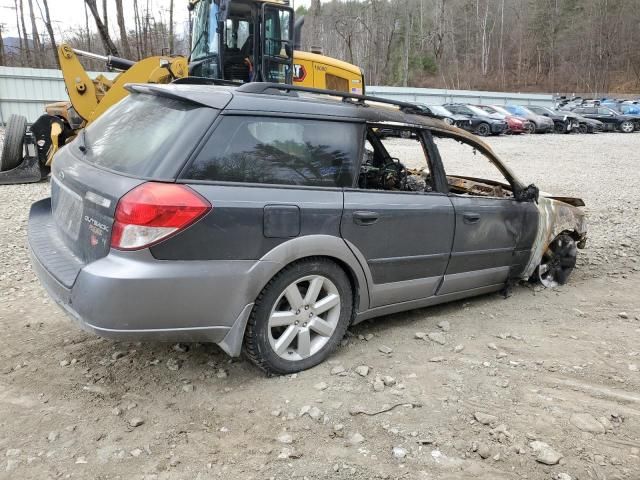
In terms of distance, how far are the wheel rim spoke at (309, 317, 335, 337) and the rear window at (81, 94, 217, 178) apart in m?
1.25

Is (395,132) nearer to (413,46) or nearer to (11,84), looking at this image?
(11,84)

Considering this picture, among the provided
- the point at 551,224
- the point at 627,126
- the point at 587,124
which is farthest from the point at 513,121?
the point at 551,224

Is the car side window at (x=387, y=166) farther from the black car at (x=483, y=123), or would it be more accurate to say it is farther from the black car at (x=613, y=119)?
the black car at (x=613, y=119)

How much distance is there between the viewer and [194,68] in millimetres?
10359

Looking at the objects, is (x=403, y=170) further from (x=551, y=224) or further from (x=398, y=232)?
(x=551, y=224)

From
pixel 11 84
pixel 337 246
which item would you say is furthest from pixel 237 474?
pixel 11 84

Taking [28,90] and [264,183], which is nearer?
[264,183]

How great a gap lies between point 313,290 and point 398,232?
2.53 feet

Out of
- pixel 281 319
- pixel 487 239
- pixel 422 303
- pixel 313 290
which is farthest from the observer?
pixel 487 239

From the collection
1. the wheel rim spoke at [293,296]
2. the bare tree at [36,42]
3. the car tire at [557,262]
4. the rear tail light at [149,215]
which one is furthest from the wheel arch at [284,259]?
the bare tree at [36,42]

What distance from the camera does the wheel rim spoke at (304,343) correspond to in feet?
11.0

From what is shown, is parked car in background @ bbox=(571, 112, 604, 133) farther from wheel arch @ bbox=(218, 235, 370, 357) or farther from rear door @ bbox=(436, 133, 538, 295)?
wheel arch @ bbox=(218, 235, 370, 357)

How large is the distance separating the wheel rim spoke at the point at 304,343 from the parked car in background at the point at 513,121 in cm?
2483

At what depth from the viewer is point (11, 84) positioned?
19.0 m
